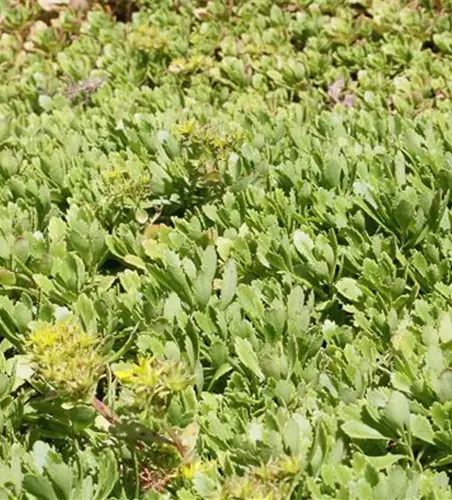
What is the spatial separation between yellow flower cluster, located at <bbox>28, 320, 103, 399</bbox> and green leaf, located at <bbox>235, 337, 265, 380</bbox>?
0.40 m

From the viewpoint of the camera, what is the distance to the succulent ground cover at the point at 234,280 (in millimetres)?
1775

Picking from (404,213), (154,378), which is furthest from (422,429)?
(404,213)

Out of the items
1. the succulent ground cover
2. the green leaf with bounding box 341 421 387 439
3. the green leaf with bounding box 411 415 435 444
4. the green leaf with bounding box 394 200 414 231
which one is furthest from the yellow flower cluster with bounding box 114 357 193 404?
the green leaf with bounding box 394 200 414 231

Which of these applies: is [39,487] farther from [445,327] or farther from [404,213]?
[404,213]

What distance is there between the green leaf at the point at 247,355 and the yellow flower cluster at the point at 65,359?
40 cm

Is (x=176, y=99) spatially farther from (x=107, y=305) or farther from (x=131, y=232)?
(x=107, y=305)

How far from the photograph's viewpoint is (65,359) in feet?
5.65

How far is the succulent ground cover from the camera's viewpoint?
5.82ft

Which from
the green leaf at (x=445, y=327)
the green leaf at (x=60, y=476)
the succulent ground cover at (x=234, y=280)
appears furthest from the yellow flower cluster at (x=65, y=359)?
the green leaf at (x=445, y=327)

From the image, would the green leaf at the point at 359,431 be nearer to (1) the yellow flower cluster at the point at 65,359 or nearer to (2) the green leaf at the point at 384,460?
(2) the green leaf at the point at 384,460

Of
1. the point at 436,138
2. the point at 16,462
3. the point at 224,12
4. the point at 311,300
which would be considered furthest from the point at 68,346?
the point at 224,12

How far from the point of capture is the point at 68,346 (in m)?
→ 1.72

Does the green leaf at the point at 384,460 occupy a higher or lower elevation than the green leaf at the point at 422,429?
lower

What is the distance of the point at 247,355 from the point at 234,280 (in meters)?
0.29
